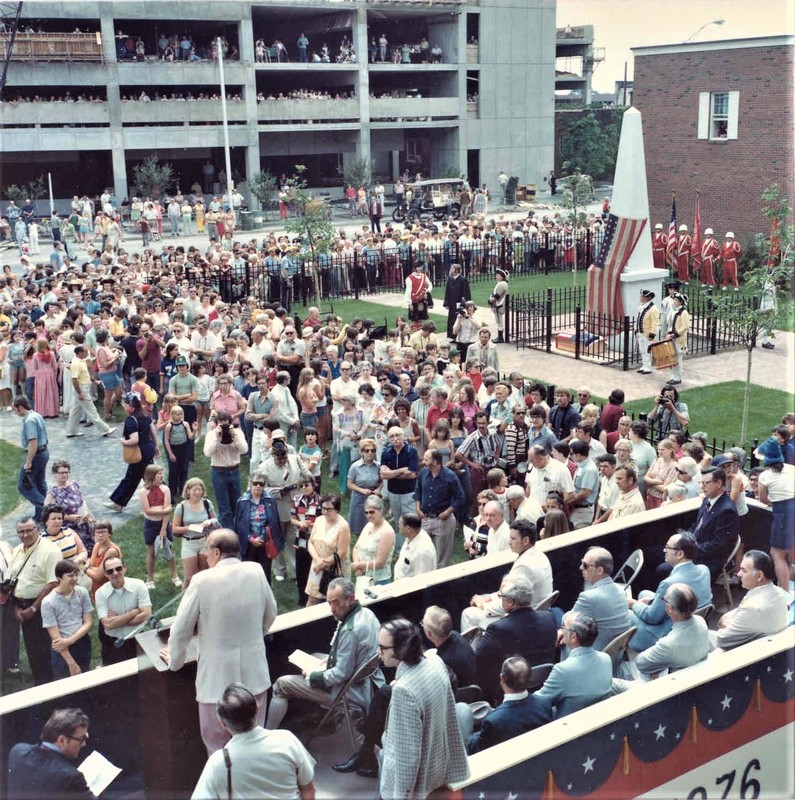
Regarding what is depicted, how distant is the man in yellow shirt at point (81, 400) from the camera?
14742 millimetres

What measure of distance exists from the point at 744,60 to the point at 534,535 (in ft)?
85.6

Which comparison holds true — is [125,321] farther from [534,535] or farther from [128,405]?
[534,535]

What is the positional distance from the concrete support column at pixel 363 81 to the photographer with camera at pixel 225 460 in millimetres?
43999

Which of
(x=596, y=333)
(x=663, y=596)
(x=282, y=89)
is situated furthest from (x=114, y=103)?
(x=663, y=596)

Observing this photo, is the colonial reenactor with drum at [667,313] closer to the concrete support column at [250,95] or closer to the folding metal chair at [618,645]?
the folding metal chair at [618,645]

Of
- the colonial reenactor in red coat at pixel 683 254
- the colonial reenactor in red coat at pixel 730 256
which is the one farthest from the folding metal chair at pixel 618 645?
the colonial reenactor in red coat at pixel 683 254

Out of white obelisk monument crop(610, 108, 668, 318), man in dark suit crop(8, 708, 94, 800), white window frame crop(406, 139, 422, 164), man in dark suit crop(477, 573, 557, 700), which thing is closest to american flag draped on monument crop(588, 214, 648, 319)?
white obelisk monument crop(610, 108, 668, 318)

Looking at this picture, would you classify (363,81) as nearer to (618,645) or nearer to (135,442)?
(135,442)

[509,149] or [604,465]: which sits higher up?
[509,149]

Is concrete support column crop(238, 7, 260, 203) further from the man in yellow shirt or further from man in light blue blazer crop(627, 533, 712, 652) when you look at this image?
man in light blue blazer crop(627, 533, 712, 652)

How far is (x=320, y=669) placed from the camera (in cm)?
646

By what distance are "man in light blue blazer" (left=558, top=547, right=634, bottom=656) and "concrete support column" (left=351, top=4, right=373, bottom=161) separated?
4813cm

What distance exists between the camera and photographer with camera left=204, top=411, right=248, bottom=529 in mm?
10906

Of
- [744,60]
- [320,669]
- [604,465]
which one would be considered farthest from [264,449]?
[744,60]
